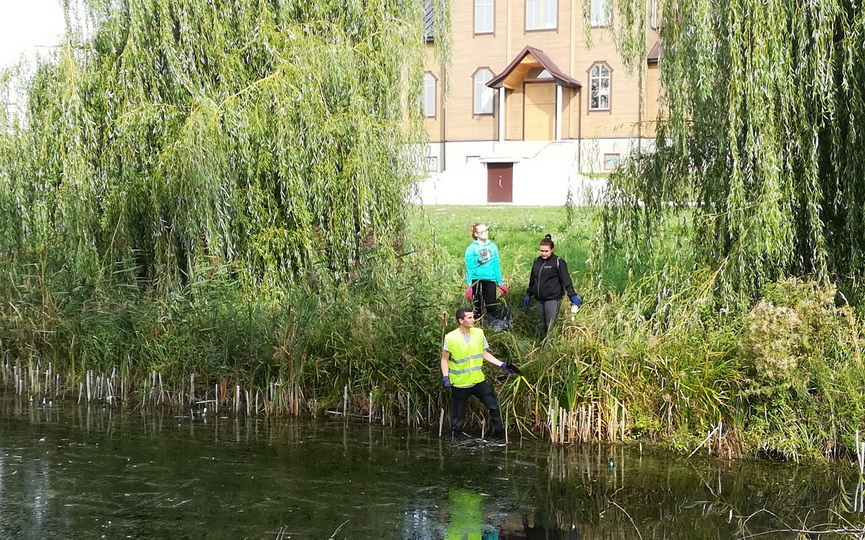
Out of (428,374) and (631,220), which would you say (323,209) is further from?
(631,220)

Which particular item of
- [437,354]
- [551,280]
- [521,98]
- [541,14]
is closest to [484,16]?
[541,14]

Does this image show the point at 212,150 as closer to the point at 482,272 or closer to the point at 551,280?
the point at 482,272

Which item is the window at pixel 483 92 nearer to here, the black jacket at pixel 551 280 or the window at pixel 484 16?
the window at pixel 484 16

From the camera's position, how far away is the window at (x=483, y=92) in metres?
39.7

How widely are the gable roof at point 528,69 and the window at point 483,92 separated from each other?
39.7 inches

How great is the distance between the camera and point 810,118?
999cm

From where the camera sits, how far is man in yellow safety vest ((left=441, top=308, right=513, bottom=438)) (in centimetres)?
1010

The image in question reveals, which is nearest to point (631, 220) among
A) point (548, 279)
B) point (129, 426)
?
point (548, 279)

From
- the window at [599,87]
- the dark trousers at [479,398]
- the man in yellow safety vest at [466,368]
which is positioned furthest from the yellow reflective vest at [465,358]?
the window at [599,87]

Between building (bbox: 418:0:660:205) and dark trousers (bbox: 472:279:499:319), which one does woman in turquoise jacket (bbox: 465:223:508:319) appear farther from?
building (bbox: 418:0:660:205)

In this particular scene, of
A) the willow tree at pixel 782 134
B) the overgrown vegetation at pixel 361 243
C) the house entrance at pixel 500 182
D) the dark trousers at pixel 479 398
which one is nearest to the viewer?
the willow tree at pixel 782 134

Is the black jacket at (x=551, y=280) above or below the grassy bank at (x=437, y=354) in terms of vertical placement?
above

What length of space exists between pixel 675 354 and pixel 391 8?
729cm

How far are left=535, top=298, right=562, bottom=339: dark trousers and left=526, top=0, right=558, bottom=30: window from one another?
28.5m
